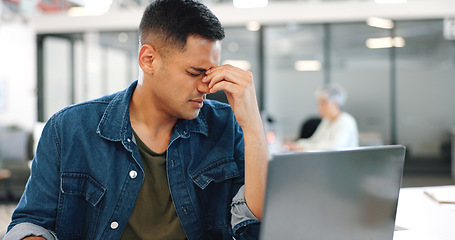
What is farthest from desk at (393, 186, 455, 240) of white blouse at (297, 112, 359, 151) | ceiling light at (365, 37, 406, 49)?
ceiling light at (365, 37, 406, 49)

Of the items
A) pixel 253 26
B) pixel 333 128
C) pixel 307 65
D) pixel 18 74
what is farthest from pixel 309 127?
pixel 18 74

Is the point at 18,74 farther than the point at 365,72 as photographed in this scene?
Yes

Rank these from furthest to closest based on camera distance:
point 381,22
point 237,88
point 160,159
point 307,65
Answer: point 307,65 < point 381,22 < point 160,159 < point 237,88

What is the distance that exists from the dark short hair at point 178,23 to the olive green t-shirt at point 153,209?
1.06 ft

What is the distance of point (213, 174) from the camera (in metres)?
1.25

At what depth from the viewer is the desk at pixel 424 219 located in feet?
3.88

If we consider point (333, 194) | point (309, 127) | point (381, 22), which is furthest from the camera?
point (381, 22)

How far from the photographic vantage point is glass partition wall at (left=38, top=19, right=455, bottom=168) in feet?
21.9

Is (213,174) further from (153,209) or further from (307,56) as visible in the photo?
(307,56)

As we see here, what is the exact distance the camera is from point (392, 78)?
6.77 metres

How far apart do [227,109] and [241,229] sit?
1.35 ft

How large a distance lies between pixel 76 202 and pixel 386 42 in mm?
6616

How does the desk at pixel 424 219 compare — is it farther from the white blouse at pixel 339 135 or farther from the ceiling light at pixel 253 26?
the ceiling light at pixel 253 26

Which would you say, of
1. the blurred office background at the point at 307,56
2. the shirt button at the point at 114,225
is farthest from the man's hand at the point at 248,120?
the blurred office background at the point at 307,56
